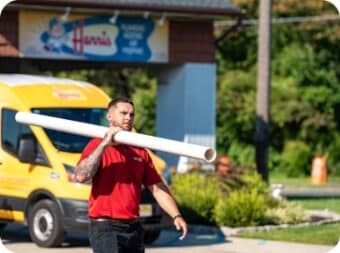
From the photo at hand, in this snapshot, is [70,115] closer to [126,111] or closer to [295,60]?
[126,111]

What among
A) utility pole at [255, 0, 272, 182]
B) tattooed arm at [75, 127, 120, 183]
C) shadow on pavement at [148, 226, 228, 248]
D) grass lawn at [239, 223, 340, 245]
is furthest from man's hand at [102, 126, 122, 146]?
utility pole at [255, 0, 272, 182]

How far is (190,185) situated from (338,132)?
21.3 metres

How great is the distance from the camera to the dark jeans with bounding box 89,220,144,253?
756 cm

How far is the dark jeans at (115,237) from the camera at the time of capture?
7.56 metres

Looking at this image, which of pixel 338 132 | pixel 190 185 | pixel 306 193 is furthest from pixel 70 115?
pixel 338 132

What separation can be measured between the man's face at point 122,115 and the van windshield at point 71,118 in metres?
6.55

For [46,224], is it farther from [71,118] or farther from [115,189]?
[115,189]

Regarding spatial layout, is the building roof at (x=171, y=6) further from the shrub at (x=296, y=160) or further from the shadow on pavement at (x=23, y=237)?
the shrub at (x=296, y=160)

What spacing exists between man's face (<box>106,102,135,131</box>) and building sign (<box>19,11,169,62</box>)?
12.4 m

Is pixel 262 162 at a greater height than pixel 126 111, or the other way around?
pixel 126 111

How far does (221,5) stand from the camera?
69.7 ft

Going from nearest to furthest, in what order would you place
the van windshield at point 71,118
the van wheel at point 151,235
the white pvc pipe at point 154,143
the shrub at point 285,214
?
the white pvc pipe at point 154,143 → the van windshield at point 71,118 → the van wheel at point 151,235 → the shrub at point 285,214

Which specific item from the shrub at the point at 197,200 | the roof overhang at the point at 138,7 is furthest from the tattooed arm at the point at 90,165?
the roof overhang at the point at 138,7

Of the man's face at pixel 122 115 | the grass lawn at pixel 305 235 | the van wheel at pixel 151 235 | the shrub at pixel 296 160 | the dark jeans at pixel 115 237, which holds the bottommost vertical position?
the shrub at pixel 296 160
